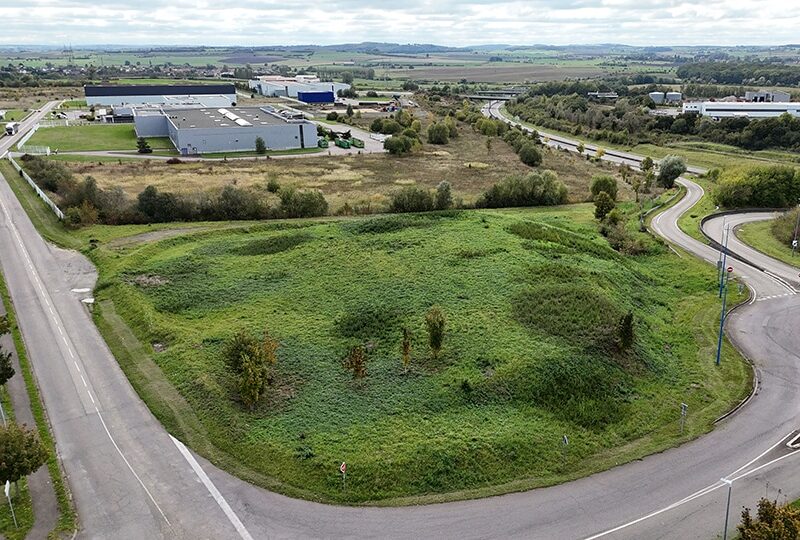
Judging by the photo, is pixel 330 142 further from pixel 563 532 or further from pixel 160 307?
pixel 563 532

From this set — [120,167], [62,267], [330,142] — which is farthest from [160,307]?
[330,142]

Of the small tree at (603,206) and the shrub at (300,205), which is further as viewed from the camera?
the shrub at (300,205)

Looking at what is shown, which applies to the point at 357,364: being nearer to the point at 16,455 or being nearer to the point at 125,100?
the point at 16,455

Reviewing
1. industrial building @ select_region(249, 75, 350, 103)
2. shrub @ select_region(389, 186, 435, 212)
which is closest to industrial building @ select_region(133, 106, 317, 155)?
shrub @ select_region(389, 186, 435, 212)

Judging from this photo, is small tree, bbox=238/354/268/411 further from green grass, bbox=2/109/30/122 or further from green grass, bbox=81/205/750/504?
green grass, bbox=2/109/30/122

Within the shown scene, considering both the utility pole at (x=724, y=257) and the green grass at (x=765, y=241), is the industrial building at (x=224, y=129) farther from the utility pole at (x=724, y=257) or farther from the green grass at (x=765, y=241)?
the green grass at (x=765, y=241)

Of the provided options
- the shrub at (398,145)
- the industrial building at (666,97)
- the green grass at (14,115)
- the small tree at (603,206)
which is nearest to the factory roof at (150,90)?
the green grass at (14,115)
